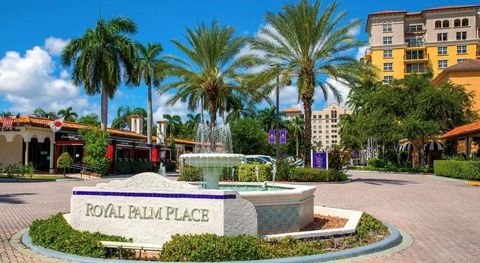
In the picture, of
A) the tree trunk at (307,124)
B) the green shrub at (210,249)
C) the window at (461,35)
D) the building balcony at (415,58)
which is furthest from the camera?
the building balcony at (415,58)

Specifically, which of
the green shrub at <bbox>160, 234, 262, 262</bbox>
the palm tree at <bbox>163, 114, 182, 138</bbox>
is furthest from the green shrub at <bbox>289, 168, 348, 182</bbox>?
the palm tree at <bbox>163, 114, 182, 138</bbox>

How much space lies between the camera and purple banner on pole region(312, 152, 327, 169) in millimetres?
28250

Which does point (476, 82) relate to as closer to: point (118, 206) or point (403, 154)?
point (403, 154)

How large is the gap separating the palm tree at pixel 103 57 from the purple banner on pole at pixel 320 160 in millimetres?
18908

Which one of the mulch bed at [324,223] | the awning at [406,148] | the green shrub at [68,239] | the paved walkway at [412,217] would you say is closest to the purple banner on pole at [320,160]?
the paved walkway at [412,217]

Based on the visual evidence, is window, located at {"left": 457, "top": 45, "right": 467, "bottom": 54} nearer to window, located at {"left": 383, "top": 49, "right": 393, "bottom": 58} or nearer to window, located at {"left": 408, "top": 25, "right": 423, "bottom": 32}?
window, located at {"left": 408, "top": 25, "right": 423, "bottom": 32}

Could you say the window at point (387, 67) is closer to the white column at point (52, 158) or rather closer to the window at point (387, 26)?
the window at point (387, 26)

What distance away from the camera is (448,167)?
35.8m

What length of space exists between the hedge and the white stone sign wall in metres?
28.0

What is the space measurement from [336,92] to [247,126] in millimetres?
29161

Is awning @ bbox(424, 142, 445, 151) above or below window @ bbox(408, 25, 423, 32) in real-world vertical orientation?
below

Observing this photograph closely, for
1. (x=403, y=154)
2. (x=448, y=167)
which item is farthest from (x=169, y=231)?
(x=403, y=154)

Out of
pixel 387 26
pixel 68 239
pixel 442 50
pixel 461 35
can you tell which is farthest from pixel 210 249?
pixel 461 35

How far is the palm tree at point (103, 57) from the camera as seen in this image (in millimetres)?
38000
